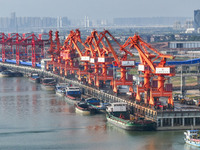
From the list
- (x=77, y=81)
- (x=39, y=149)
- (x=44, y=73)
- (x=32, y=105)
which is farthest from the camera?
(x=44, y=73)

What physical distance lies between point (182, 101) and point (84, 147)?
47.9ft

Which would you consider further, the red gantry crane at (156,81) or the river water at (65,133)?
the red gantry crane at (156,81)

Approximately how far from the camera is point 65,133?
51.0 meters

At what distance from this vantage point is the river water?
153 ft

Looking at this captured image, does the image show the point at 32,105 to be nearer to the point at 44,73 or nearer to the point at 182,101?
the point at 182,101

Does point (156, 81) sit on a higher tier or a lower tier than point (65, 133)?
higher

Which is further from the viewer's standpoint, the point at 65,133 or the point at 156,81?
the point at 156,81

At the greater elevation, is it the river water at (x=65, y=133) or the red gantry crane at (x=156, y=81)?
the red gantry crane at (x=156, y=81)

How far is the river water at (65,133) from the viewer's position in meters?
46.6

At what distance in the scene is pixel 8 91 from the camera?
83.8m

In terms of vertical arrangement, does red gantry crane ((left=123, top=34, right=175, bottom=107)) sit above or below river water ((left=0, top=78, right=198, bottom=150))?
above

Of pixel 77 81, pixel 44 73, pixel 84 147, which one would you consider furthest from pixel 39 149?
pixel 44 73

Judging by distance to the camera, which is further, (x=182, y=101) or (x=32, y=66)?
(x=32, y=66)

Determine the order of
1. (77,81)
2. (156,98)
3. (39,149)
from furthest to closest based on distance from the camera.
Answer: (77,81), (156,98), (39,149)
